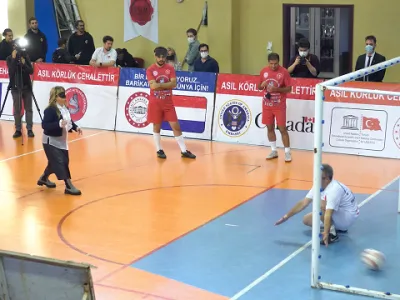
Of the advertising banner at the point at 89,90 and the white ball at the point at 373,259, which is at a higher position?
the advertising banner at the point at 89,90

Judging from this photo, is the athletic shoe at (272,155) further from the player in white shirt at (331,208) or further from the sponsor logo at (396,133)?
the player in white shirt at (331,208)

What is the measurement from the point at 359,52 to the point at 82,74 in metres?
7.07

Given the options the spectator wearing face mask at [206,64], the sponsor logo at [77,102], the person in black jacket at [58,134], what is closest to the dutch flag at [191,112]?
the spectator wearing face mask at [206,64]

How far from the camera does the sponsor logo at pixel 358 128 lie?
1494 cm

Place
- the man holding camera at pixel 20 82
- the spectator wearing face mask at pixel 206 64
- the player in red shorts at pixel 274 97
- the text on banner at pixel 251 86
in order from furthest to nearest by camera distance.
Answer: the spectator wearing face mask at pixel 206 64 → the man holding camera at pixel 20 82 → the text on banner at pixel 251 86 → the player in red shorts at pixel 274 97

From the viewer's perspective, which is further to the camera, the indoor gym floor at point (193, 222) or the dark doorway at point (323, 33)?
the dark doorway at point (323, 33)

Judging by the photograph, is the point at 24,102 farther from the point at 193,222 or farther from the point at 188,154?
the point at 193,222

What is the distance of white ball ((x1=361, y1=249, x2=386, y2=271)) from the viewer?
9.05 m

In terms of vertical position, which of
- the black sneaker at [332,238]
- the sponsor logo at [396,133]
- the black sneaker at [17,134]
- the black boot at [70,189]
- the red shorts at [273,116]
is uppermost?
the red shorts at [273,116]

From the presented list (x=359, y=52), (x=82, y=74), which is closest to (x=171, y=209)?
(x=82, y=74)

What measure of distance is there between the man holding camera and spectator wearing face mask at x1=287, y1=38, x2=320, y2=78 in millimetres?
5833

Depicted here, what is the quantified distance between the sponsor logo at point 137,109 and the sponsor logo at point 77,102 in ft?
4.07

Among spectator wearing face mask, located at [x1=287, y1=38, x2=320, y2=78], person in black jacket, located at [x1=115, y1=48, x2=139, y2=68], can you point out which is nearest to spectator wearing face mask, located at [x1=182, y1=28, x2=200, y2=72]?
person in black jacket, located at [x1=115, y1=48, x2=139, y2=68]

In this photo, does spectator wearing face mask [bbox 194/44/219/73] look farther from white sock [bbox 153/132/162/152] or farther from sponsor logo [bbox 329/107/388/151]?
sponsor logo [bbox 329/107/388/151]
